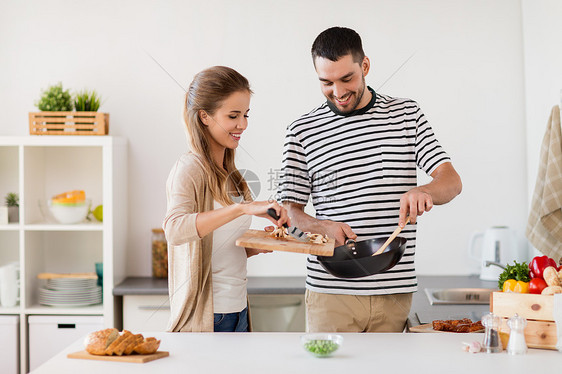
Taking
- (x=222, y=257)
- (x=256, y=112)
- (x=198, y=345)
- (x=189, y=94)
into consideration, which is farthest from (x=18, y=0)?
(x=198, y=345)

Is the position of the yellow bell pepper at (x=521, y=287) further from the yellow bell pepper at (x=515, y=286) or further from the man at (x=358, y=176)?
the man at (x=358, y=176)

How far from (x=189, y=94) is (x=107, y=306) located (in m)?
1.39

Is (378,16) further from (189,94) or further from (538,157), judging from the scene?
(189,94)

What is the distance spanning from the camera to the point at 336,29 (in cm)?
185

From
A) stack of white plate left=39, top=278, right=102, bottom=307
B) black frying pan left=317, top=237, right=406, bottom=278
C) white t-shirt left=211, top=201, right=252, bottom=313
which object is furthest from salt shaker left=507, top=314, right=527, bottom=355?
stack of white plate left=39, top=278, right=102, bottom=307

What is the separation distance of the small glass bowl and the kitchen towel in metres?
1.43

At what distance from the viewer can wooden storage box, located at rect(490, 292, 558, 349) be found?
5.04 feet

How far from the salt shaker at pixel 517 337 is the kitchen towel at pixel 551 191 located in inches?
46.8

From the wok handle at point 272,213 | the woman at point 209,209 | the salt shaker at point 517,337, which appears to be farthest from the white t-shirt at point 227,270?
the salt shaker at point 517,337

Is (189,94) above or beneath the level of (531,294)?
above

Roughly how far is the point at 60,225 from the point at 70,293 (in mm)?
305

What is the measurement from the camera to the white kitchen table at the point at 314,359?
4.57 ft

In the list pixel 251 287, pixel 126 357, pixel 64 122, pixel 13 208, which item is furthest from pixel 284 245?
pixel 13 208

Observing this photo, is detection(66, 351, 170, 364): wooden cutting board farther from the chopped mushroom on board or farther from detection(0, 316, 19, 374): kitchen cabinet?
detection(0, 316, 19, 374): kitchen cabinet
